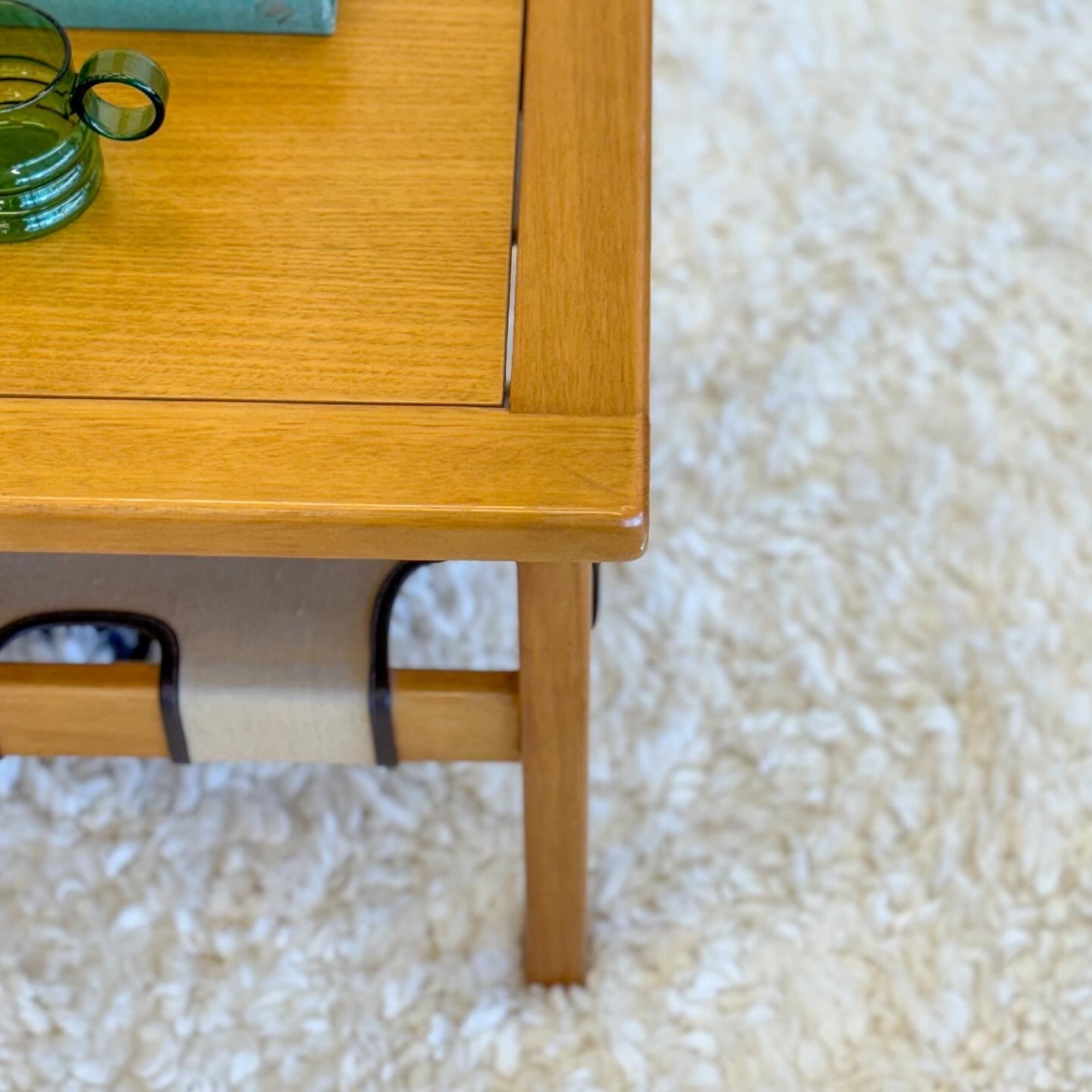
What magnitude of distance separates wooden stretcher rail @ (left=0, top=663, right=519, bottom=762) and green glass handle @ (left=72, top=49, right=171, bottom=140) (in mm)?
269

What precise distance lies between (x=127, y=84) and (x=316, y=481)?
21 centimetres

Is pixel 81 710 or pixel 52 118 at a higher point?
pixel 52 118

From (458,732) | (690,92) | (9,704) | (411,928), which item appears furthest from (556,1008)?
(690,92)

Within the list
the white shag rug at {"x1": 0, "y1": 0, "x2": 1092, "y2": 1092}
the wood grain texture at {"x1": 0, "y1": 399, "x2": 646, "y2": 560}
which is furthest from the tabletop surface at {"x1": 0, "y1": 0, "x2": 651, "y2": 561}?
the white shag rug at {"x1": 0, "y1": 0, "x2": 1092, "y2": 1092}

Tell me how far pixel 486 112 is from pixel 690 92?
2.41ft

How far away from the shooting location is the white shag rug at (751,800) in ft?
3.12

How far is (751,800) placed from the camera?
1.06m

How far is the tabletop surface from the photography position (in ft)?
2.06

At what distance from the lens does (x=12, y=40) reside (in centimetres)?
74

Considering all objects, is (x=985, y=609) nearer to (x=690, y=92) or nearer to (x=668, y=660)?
(x=668, y=660)

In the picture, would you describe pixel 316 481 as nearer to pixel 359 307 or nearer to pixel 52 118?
pixel 359 307

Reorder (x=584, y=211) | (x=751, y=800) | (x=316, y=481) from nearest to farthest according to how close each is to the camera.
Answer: (x=316, y=481)
(x=584, y=211)
(x=751, y=800)

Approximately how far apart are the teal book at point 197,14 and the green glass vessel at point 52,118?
6 centimetres

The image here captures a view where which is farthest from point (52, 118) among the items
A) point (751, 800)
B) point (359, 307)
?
point (751, 800)
